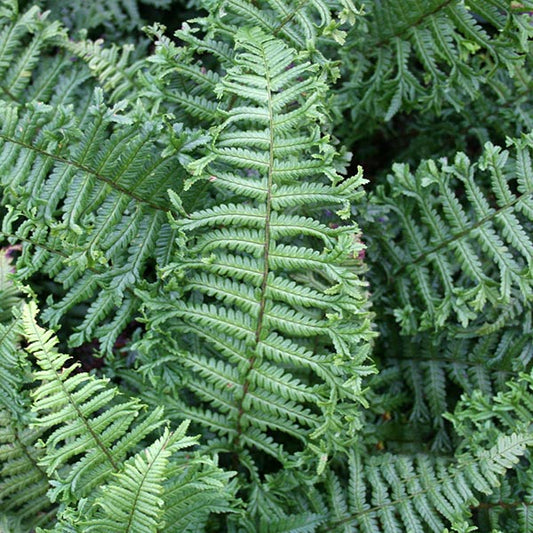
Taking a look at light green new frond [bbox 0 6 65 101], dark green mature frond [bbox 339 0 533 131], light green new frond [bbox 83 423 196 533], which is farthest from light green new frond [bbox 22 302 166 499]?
dark green mature frond [bbox 339 0 533 131]

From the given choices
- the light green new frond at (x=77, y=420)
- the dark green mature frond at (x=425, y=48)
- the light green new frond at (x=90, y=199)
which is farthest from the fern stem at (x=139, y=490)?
the dark green mature frond at (x=425, y=48)

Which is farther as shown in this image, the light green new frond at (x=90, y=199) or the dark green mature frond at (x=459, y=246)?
the dark green mature frond at (x=459, y=246)

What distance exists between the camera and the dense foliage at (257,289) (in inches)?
77.7

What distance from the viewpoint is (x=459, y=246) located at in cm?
238

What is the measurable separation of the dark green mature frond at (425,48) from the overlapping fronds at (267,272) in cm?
50

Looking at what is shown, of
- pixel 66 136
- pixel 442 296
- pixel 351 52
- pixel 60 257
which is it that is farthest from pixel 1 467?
pixel 351 52

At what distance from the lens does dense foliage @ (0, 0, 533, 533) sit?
1.97 meters

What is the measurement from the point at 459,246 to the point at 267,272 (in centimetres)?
81

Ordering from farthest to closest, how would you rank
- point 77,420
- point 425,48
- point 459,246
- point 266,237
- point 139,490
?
point 425,48
point 459,246
point 266,237
point 77,420
point 139,490

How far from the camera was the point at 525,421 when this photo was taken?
2246 millimetres

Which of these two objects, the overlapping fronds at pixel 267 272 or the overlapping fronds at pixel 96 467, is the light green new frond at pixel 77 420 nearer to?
the overlapping fronds at pixel 96 467

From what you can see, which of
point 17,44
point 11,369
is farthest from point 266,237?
point 17,44

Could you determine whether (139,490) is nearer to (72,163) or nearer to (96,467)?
(96,467)

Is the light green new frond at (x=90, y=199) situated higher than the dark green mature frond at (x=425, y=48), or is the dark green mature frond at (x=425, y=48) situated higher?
the dark green mature frond at (x=425, y=48)
